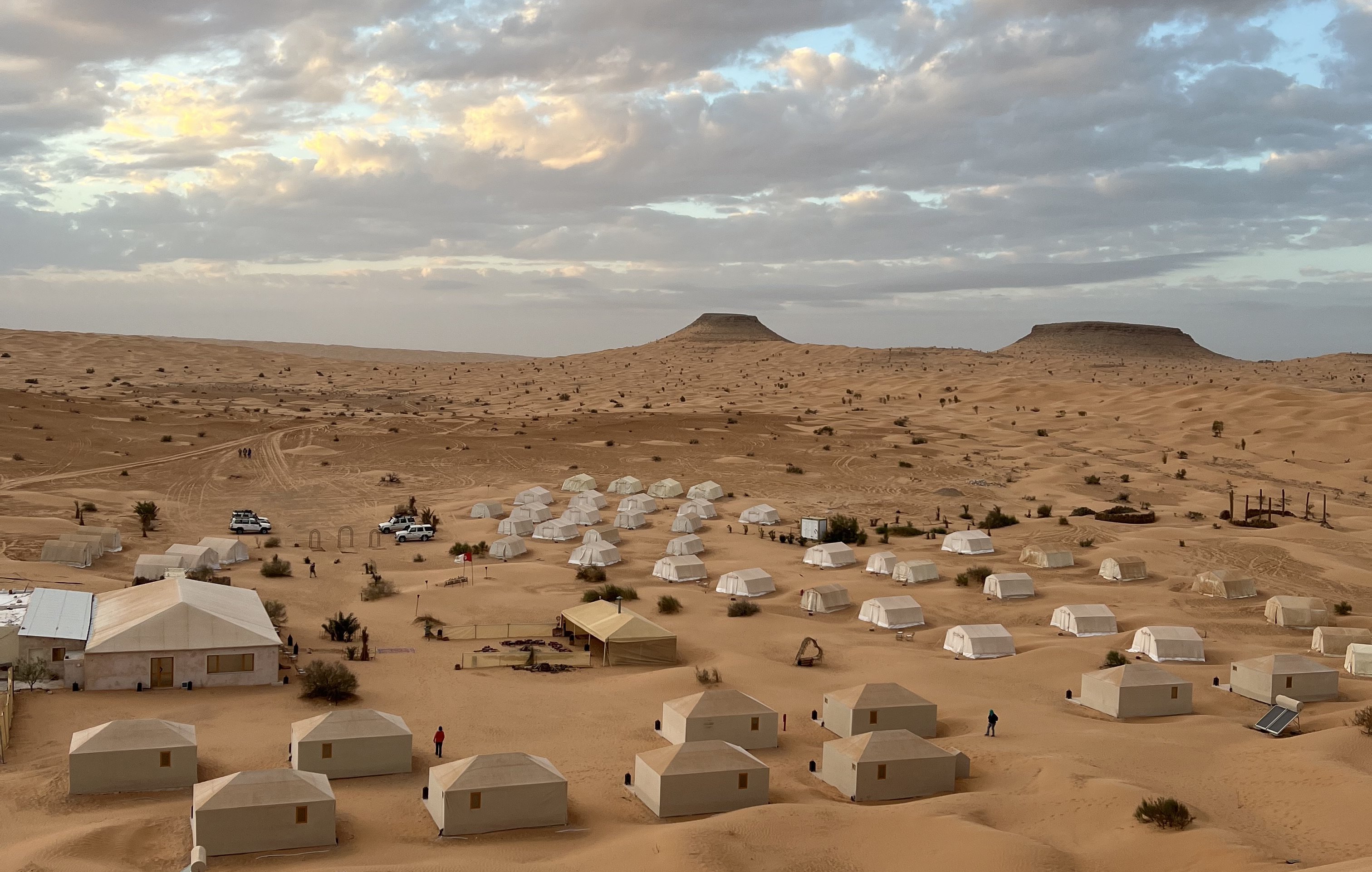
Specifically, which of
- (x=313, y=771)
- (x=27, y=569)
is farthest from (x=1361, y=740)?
(x=27, y=569)

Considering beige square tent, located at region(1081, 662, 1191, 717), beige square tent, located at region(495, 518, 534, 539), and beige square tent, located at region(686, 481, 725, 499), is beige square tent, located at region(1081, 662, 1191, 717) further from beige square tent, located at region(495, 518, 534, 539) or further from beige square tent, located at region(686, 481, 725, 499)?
beige square tent, located at region(686, 481, 725, 499)

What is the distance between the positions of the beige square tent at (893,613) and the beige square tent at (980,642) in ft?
9.86

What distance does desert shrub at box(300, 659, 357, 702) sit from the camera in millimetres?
29672

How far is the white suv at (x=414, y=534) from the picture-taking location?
5544cm

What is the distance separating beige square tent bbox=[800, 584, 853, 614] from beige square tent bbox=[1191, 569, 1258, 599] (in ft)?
47.4

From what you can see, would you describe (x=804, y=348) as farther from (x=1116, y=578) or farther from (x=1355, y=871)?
(x=1355, y=871)

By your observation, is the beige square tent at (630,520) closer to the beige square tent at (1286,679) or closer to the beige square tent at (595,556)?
the beige square tent at (595,556)

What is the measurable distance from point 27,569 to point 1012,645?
37.0 m

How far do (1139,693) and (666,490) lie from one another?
136ft

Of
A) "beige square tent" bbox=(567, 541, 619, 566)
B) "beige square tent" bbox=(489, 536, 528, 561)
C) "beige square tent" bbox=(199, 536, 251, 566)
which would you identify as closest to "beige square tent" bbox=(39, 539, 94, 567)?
"beige square tent" bbox=(199, 536, 251, 566)

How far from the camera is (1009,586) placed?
44.7m

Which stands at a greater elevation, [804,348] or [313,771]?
[804,348]

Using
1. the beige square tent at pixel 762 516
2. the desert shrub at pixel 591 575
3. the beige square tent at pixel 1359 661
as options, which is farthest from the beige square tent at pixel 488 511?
the beige square tent at pixel 1359 661

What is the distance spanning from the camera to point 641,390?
125375mm
